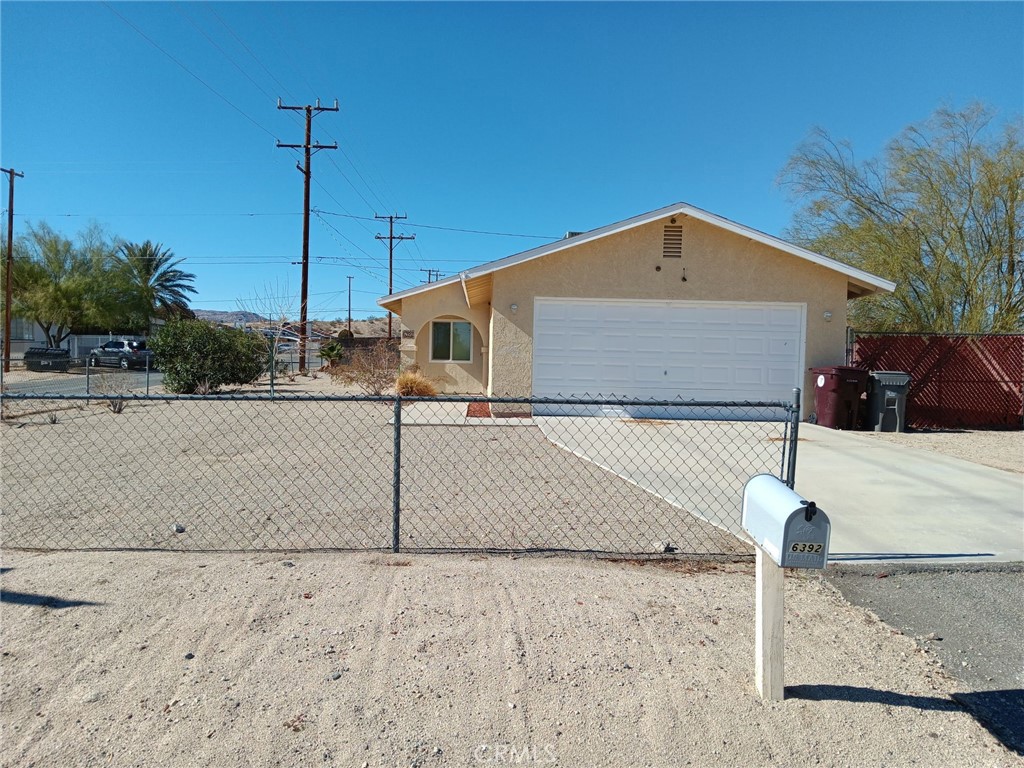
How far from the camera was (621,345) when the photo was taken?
13.6 m

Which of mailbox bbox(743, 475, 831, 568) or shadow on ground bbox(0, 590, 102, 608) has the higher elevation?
mailbox bbox(743, 475, 831, 568)

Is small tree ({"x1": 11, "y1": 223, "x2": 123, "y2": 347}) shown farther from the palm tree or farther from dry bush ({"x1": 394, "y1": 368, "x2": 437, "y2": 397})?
dry bush ({"x1": 394, "y1": 368, "x2": 437, "y2": 397})

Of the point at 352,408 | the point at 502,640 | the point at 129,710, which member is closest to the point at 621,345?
the point at 352,408

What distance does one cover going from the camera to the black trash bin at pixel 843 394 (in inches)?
489

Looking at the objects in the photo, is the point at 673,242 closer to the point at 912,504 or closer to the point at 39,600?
the point at 912,504

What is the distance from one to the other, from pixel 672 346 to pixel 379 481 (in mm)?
8308

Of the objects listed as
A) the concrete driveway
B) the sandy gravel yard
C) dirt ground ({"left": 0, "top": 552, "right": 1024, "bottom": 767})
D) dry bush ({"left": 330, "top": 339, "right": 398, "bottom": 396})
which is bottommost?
dirt ground ({"left": 0, "top": 552, "right": 1024, "bottom": 767})

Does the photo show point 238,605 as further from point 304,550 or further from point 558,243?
point 558,243

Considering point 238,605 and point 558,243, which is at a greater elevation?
point 558,243

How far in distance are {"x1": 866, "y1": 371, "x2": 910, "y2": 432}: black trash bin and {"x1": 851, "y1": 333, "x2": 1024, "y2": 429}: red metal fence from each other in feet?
4.25

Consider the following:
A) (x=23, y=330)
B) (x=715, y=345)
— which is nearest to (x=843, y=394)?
(x=715, y=345)

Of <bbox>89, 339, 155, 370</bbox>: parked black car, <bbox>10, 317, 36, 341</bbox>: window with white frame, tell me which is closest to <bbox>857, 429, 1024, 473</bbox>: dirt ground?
<bbox>89, 339, 155, 370</bbox>: parked black car

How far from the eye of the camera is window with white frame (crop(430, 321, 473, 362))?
798 inches

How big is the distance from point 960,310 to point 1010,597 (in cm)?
1678
